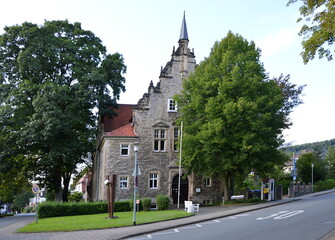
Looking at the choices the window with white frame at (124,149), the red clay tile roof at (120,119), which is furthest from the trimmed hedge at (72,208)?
A: the red clay tile roof at (120,119)

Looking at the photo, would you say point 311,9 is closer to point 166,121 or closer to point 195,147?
point 195,147

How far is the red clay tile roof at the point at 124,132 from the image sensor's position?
36778 millimetres

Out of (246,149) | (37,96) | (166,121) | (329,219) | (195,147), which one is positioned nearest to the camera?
(329,219)

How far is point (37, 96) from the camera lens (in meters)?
35.2

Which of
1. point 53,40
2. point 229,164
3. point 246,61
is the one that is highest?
point 53,40

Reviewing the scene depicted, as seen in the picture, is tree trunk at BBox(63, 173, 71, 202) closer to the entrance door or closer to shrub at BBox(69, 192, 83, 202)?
the entrance door

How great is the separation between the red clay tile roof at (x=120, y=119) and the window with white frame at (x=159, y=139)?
4309 mm

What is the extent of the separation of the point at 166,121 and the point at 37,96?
13.0m

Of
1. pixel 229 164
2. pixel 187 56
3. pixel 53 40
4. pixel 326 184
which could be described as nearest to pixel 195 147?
pixel 229 164

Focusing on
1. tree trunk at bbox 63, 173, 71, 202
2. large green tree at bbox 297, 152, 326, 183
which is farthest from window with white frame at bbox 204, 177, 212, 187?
large green tree at bbox 297, 152, 326, 183

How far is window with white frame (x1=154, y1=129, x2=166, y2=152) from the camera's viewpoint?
38.0m

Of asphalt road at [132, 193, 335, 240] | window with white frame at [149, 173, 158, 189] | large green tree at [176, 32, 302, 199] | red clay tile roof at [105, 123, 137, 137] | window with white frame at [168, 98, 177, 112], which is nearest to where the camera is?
asphalt road at [132, 193, 335, 240]

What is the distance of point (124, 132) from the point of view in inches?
1471

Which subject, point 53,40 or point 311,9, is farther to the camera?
point 53,40
